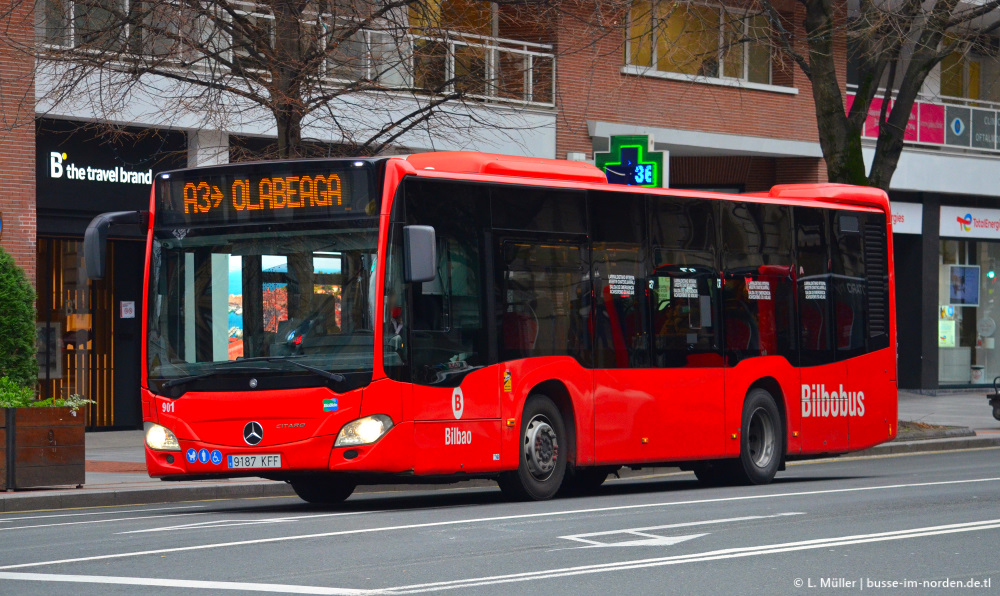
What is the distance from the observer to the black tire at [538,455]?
12.9m

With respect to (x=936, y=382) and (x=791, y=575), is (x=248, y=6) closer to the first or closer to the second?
(x=791, y=575)

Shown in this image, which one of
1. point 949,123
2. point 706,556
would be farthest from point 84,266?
point 949,123

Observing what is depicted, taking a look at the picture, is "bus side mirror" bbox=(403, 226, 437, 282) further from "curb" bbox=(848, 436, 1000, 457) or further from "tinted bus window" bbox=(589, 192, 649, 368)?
"curb" bbox=(848, 436, 1000, 457)

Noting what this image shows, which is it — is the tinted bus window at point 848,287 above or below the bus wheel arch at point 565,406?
above

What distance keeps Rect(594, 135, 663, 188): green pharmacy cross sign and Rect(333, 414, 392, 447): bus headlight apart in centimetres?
1076

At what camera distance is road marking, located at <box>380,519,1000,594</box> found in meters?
7.58

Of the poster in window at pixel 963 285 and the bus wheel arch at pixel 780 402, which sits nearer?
the bus wheel arch at pixel 780 402

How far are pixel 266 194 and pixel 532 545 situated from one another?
4283 mm

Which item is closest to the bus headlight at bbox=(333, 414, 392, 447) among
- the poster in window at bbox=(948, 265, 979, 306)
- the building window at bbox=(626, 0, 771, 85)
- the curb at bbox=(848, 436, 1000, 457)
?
the curb at bbox=(848, 436, 1000, 457)

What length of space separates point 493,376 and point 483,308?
22.4 inches

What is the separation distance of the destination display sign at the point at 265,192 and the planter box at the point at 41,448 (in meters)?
3.49

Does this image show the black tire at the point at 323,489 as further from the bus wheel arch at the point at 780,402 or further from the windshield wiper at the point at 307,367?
the bus wheel arch at the point at 780,402

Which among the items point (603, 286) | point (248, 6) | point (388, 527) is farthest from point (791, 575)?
point (248, 6)

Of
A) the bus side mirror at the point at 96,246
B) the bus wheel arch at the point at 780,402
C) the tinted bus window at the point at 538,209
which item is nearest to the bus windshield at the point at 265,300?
the bus side mirror at the point at 96,246
